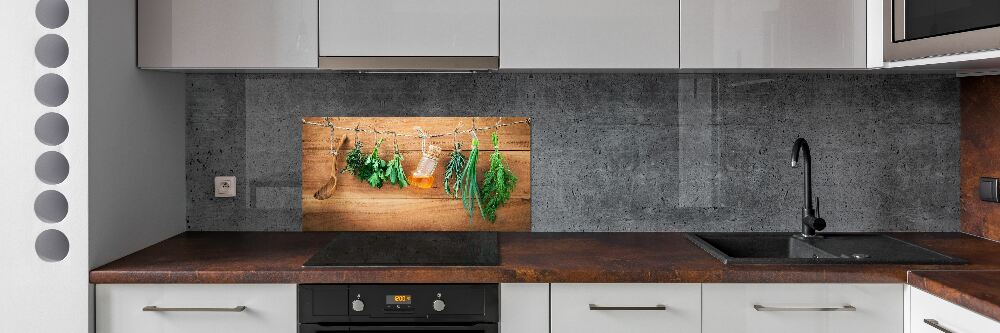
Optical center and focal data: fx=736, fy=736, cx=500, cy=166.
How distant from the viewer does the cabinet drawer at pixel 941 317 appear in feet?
5.00

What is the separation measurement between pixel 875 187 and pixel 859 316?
0.80 m

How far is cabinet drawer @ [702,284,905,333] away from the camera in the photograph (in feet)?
6.01

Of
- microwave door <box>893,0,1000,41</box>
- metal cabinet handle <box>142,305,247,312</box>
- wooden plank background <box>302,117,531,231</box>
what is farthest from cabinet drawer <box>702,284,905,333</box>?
metal cabinet handle <box>142,305,247,312</box>

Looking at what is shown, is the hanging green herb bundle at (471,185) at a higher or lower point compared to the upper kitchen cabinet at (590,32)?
lower

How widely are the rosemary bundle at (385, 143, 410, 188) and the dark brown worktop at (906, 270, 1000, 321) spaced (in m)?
1.49

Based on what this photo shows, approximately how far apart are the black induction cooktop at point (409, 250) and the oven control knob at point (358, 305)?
0.10 metres

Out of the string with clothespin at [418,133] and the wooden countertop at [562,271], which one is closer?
the wooden countertop at [562,271]

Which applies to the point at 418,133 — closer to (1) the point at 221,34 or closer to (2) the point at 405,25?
(2) the point at 405,25

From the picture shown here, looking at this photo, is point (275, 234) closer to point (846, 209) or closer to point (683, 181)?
point (683, 181)

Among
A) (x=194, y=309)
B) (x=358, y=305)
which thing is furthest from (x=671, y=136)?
(x=194, y=309)
